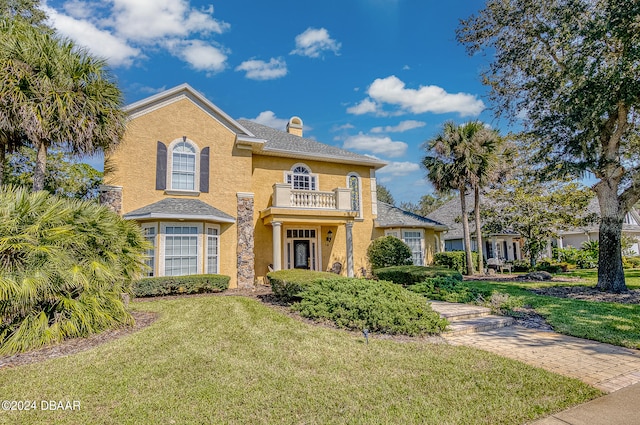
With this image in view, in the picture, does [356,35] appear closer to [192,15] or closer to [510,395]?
[192,15]

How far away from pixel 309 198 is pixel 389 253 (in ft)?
17.0

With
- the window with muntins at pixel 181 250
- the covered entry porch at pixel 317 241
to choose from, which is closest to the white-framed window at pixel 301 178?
the covered entry porch at pixel 317 241

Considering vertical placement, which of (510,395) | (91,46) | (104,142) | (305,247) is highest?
(91,46)

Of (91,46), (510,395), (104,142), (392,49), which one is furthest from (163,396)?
(392,49)

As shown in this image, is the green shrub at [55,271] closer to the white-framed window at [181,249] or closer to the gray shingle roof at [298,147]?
the white-framed window at [181,249]

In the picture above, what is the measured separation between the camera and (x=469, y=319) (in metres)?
8.91

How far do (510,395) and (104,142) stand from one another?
40.0ft

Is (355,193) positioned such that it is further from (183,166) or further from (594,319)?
(594,319)

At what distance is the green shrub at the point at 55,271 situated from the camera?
6230 millimetres

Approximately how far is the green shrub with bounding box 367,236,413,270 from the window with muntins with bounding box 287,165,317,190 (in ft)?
15.4

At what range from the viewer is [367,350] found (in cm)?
628

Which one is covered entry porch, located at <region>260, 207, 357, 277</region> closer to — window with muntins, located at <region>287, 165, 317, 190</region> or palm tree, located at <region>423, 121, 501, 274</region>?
window with muntins, located at <region>287, 165, 317, 190</region>

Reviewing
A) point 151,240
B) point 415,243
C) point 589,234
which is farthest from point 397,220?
point 589,234

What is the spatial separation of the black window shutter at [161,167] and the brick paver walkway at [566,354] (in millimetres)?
12766
